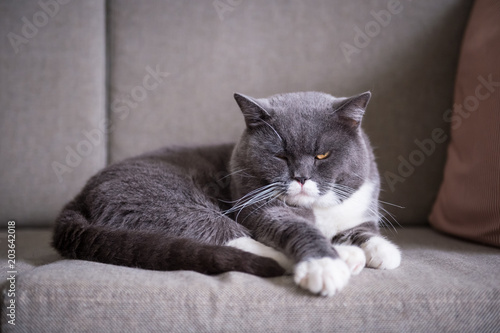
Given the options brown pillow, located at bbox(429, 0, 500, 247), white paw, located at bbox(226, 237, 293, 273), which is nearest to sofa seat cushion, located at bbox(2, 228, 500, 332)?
white paw, located at bbox(226, 237, 293, 273)

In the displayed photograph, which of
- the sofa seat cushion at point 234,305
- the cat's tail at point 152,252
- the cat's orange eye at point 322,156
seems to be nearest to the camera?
the sofa seat cushion at point 234,305

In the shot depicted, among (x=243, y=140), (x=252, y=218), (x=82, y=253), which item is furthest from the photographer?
(x=243, y=140)

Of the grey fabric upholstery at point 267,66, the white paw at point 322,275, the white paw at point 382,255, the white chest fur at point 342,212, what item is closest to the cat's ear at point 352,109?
the white chest fur at point 342,212

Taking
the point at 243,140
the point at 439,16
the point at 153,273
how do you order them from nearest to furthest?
the point at 153,273 < the point at 243,140 < the point at 439,16

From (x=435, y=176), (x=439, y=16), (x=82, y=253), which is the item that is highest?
(x=439, y=16)

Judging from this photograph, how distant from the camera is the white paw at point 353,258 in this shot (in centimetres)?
109

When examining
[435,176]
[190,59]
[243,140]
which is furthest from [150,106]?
[435,176]

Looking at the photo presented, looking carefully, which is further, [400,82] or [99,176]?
[400,82]

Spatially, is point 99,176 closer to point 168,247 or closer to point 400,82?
point 168,247

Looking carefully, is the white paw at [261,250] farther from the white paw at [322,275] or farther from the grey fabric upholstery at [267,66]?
the grey fabric upholstery at [267,66]

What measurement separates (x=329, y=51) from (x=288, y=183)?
104 centimetres

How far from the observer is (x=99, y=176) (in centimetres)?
142

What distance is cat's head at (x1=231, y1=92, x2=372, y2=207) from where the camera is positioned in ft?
4.09

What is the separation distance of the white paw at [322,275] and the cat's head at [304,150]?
31 centimetres
